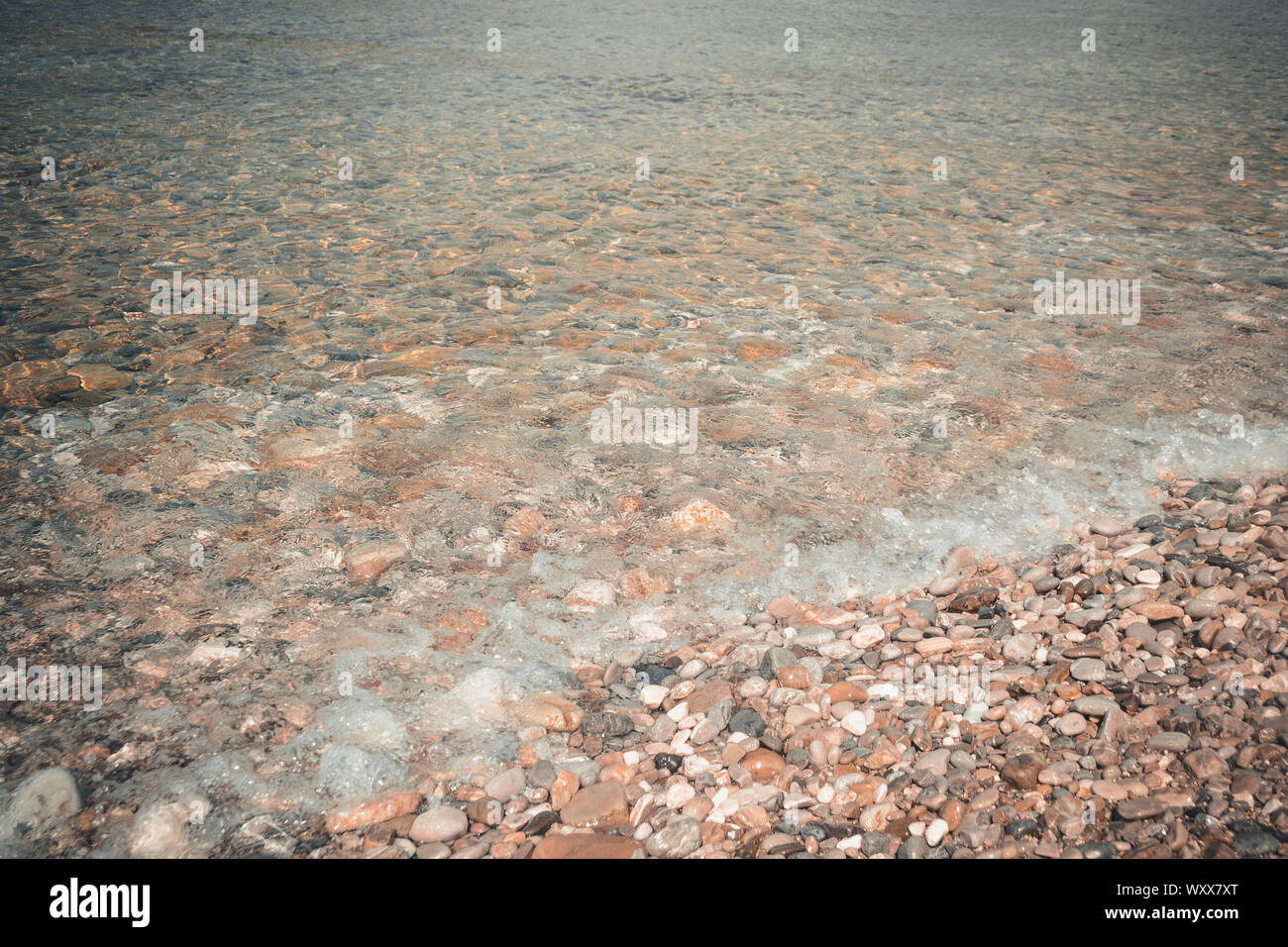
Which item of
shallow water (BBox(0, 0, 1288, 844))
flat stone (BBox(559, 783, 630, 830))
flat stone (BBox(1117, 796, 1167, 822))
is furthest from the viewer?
shallow water (BBox(0, 0, 1288, 844))

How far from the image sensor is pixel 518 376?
152 inches

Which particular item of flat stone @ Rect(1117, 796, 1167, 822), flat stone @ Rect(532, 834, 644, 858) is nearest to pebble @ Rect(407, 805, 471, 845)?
flat stone @ Rect(532, 834, 644, 858)

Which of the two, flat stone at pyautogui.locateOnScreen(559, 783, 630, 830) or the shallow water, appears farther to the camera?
the shallow water

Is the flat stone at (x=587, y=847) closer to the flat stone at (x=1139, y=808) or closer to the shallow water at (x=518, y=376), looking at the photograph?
the shallow water at (x=518, y=376)

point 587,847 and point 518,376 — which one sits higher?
point 518,376

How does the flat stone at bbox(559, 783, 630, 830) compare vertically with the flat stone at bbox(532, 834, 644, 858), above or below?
above

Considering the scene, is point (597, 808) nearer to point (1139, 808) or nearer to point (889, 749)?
point (889, 749)

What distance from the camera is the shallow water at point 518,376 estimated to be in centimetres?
246

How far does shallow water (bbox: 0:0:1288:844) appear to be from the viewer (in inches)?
97.0

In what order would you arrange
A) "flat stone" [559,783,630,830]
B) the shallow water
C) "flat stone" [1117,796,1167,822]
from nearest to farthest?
"flat stone" [1117,796,1167,822]
"flat stone" [559,783,630,830]
the shallow water

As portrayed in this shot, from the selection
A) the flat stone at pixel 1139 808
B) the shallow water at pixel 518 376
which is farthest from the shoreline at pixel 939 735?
the shallow water at pixel 518 376

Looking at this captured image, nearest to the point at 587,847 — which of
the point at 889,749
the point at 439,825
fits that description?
the point at 439,825

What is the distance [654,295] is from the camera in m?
4.68

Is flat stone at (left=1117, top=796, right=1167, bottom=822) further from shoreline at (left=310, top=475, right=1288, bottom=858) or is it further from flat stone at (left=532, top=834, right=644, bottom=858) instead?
flat stone at (left=532, top=834, right=644, bottom=858)
